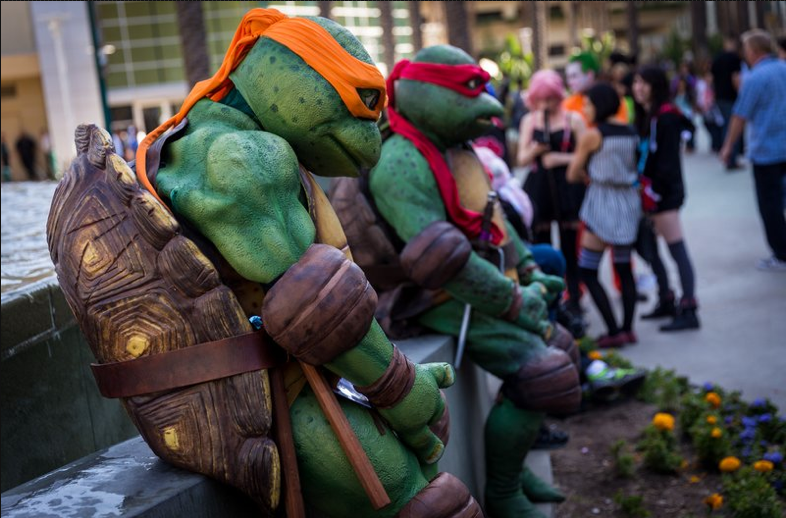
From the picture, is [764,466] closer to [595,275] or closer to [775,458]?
[775,458]

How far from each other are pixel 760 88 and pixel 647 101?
1559mm

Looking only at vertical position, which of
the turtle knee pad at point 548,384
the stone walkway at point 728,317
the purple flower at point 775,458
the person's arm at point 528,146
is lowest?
the stone walkway at point 728,317

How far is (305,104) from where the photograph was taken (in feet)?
7.95

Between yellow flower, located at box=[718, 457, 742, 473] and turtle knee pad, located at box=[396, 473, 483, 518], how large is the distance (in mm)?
2382

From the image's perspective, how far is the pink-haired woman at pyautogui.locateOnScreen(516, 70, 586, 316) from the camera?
751 cm

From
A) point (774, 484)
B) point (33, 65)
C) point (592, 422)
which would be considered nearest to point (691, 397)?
point (592, 422)

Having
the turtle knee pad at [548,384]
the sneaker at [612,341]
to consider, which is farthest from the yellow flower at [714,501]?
the sneaker at [612,341]

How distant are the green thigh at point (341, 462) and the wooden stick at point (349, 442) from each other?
0.03 metres

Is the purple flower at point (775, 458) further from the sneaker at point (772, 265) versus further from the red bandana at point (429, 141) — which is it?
the sneaker at point (772, 265)

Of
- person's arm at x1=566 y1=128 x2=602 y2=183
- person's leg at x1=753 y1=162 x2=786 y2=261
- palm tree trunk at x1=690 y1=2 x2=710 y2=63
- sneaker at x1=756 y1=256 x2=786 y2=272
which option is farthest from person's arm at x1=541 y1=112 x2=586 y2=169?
palm tree trunk at x1=690 y1=2 x2=710 y2=63

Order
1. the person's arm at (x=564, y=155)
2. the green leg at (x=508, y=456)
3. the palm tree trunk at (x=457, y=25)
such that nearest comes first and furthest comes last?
the green leg at (x=508, y=456) → the person's arm at (x=564, y=155) → the palm tree trunk at (x=457, y=25)

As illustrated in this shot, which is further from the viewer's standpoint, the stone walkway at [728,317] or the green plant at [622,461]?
the stone walkway at [728,317]

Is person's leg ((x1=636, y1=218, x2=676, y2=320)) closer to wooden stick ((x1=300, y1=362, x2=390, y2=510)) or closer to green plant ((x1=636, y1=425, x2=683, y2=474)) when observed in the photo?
green plant ((x1=636, y1=425, x2=683, y2=474))

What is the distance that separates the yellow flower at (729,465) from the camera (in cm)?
456
